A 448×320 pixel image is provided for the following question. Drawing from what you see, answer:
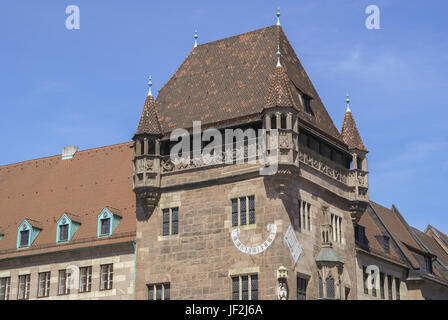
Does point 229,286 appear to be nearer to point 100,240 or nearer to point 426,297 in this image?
point 100,240

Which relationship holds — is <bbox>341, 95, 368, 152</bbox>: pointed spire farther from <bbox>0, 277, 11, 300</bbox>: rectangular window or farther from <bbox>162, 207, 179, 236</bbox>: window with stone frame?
<bbox>0, 277, 11, 300</bbox>: rectangular window

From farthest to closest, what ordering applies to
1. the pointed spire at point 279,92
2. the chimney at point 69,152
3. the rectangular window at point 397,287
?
1. the chimney at point 69,152
2. the rectangular window at point 397,287
3. the pointed spire at point 279,92

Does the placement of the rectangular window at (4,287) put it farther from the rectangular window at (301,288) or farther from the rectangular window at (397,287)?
the rectangular window at (397,287)

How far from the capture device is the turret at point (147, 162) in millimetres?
50250

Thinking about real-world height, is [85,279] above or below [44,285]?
above

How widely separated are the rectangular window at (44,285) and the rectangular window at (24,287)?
751 millimetres

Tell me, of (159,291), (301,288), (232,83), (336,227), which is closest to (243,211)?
(301,288)

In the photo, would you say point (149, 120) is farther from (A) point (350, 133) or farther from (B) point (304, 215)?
(A) point (350, 133)

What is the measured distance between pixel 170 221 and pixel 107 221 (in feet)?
15.5

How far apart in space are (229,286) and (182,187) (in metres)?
6.11

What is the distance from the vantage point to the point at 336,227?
52094mm

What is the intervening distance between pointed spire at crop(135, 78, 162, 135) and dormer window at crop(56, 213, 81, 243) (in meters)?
6.66

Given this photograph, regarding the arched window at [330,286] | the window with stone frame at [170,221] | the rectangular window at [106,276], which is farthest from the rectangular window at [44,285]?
the arched window at [330,286]

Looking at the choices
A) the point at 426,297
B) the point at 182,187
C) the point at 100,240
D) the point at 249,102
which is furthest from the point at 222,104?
the point at 426,297
